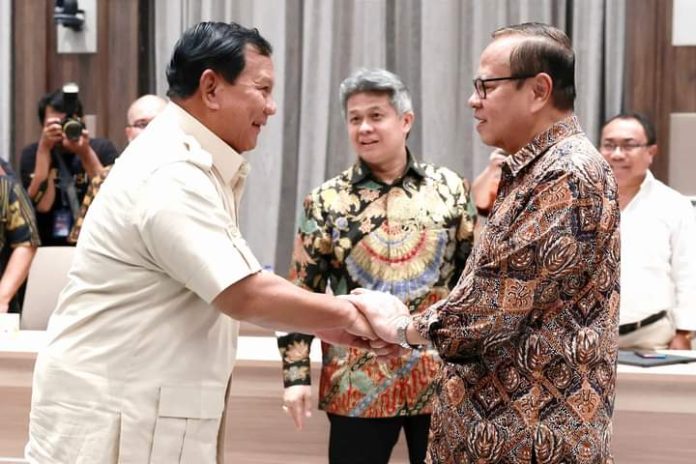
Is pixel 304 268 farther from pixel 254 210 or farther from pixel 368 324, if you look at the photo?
pixel 254 210

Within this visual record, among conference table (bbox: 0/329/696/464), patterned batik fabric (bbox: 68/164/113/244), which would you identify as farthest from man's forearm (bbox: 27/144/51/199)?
conference table (bbox: 0/329/696/464)

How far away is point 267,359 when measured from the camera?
10.3 ft

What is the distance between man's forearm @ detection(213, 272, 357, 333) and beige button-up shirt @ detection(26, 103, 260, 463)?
3 centimetres

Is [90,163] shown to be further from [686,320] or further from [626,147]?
[686,320]

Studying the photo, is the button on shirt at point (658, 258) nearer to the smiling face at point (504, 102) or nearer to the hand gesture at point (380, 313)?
the hand gesture at point (380, 313)

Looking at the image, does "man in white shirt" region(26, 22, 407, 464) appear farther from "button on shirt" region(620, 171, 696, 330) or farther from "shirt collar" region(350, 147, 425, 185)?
"button on shirt" region(620, 171, 696, 330)

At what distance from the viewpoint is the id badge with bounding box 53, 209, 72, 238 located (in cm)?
459

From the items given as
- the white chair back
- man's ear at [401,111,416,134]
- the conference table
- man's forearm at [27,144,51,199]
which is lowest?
the conference table

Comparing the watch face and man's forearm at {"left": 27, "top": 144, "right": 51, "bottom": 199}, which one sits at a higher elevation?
man's forearm at {"left": 27, "top": 144, "right": 51, "bottom": 199}

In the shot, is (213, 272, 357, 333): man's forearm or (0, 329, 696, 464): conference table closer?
(213, 272, 357, 333): man's forearm

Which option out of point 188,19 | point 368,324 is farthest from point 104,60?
point 368,324

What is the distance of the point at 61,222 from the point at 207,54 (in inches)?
113

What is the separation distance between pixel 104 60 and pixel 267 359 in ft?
8.46

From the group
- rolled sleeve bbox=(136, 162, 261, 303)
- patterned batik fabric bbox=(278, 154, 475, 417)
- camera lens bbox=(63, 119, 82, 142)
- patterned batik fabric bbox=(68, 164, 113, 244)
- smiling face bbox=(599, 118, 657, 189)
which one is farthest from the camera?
camera lens bbox=(63, 119, 82, 142)
